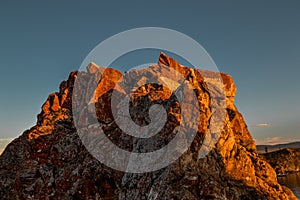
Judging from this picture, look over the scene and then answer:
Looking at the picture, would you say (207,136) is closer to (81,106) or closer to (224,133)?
(224,133)

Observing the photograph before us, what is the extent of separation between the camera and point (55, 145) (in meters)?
54.1

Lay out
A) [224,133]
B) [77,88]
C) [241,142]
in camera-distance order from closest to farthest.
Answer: [224,133], [241,142], [77,88]

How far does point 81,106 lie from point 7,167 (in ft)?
62.4

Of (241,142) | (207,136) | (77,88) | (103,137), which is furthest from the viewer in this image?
(77,88)

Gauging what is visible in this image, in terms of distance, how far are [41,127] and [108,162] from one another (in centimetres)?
2137

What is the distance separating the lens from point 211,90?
44.0m

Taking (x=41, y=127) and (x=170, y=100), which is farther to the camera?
(x=41, y=127)

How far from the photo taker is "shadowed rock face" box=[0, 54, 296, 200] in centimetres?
3148

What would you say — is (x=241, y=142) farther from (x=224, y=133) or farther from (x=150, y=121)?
(x=150, y=121)

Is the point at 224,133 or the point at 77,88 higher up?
the point at 77,88

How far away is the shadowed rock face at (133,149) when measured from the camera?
31.5 meters

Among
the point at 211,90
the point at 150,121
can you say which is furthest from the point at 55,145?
the point at 211,90

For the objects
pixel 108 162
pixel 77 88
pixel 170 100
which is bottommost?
pixel 108 162

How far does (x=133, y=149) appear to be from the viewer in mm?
39156
